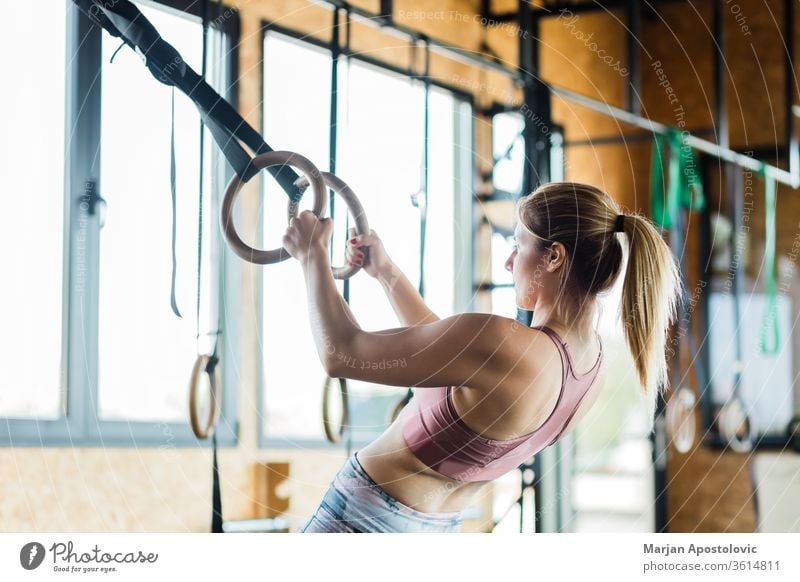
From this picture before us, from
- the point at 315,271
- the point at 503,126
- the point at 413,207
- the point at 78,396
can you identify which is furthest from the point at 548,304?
the point at 503,126

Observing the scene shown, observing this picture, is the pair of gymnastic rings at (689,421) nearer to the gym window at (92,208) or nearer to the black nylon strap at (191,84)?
the gym window at (92,208)

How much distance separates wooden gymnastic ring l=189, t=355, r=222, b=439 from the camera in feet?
4.74

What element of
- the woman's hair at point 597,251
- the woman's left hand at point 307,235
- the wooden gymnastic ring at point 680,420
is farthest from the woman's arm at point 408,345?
the wooden gymnastic ring at point 680,420

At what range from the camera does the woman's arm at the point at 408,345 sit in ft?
4.11

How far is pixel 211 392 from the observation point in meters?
1.51

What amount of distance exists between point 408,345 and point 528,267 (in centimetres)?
20

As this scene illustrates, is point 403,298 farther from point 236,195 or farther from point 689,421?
point 689,421

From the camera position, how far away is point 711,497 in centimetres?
379

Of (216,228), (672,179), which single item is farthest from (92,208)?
(672,179)

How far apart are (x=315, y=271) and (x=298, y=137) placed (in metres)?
0.40

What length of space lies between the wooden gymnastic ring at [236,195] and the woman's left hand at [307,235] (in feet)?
0.10

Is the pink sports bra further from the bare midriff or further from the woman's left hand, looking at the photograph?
the woman's left hand

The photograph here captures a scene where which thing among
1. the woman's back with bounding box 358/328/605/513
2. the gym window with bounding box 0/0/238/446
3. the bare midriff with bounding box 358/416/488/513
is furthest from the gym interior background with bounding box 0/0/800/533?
the bare midriff with bounding box 358/416/488/513

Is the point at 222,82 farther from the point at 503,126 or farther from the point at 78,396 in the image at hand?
the point at 503,126
